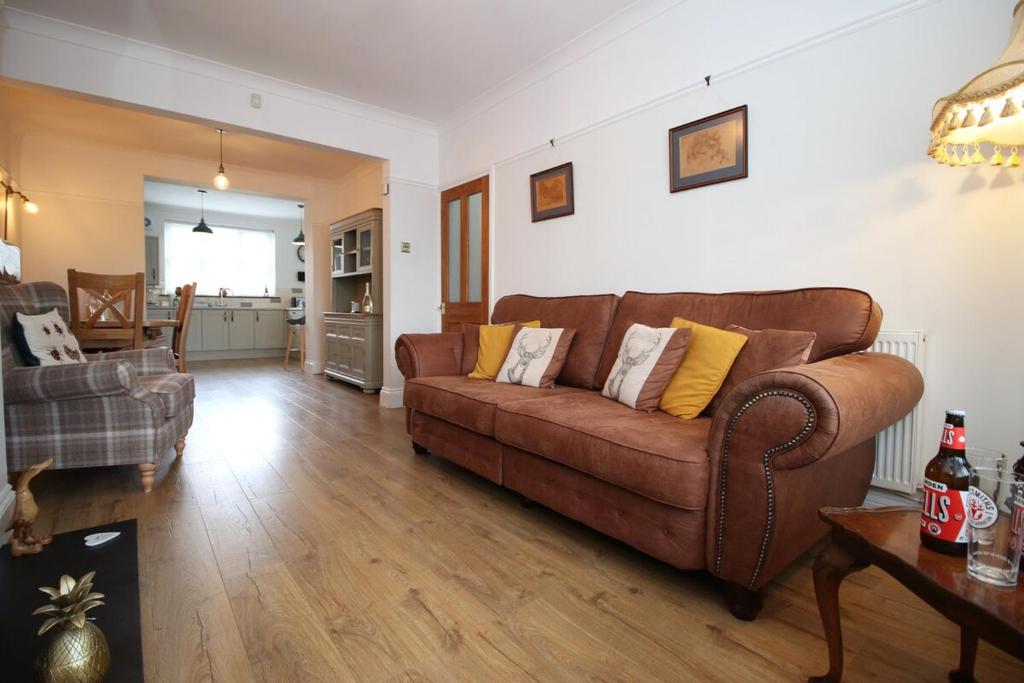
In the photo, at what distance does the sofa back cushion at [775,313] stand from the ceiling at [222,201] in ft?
21.0

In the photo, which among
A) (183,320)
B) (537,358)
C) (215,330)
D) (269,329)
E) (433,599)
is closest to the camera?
(433,599)

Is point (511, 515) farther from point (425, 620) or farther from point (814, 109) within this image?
point (814, 109)

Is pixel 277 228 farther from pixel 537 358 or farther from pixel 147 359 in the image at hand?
pixel 537 358

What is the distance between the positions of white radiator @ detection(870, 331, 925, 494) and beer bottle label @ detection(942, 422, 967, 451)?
3.80 feet

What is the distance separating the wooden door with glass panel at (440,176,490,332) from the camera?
163 inches

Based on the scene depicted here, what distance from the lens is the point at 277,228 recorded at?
9.24 metres

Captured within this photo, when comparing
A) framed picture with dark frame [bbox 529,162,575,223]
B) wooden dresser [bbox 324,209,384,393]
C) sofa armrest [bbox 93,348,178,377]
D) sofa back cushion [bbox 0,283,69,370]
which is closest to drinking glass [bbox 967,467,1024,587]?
framed picture with dark frame [bbox 529,162,575,223]

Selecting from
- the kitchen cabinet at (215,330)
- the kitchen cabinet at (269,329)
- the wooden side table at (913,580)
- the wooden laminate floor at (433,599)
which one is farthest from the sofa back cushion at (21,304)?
the kitchen cabinet at (269,329)

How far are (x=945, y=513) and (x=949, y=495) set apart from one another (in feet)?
0.12

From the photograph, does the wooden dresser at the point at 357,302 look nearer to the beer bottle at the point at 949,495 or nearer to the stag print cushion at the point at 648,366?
the stag print cushion at the point at 648,366

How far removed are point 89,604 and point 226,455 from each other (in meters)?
2.16

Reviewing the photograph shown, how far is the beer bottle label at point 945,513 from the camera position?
2.91 feet

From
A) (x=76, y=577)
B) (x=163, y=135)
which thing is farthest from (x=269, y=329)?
(x=76, y=577)

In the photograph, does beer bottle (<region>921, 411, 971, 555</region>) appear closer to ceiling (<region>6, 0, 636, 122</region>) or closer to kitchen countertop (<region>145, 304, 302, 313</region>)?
ceiling (<region>6, 0, 636, 122</region>)
